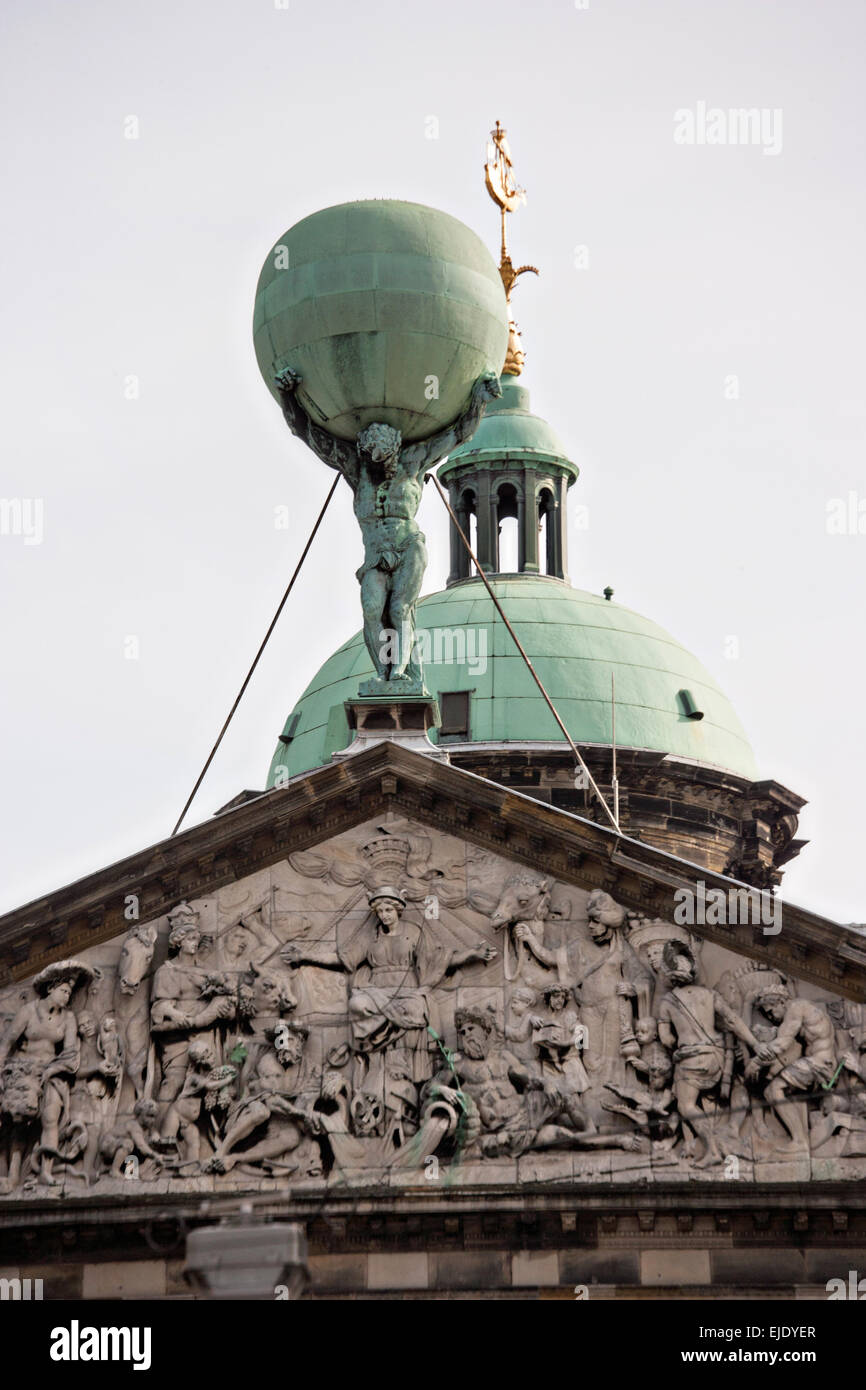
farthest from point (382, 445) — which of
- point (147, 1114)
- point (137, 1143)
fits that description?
point (137, 1143)

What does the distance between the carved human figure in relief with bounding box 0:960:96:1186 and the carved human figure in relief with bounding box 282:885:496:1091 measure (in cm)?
230

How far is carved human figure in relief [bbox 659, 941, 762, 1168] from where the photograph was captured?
29.2 m

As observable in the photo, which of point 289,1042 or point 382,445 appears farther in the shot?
point 382,445

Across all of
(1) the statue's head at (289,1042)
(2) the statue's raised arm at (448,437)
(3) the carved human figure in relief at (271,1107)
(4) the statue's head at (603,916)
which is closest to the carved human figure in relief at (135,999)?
(3) the carved human figure in relief at (271,1107)

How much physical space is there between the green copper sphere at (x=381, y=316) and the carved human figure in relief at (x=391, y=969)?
617cm

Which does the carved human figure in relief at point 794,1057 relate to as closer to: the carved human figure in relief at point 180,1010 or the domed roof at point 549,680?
the carved human figure in relief at point 180,1010

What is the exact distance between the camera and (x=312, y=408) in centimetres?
3391

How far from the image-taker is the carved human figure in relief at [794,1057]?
1148 inches

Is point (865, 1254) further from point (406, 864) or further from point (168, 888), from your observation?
point (168, 888)

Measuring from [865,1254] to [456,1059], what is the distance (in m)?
4.47

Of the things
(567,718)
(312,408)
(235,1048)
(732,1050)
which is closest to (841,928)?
(732,1050)

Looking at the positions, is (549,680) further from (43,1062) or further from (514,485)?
(43,1062)

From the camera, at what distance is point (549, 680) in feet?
162

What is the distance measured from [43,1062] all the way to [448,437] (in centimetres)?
883
